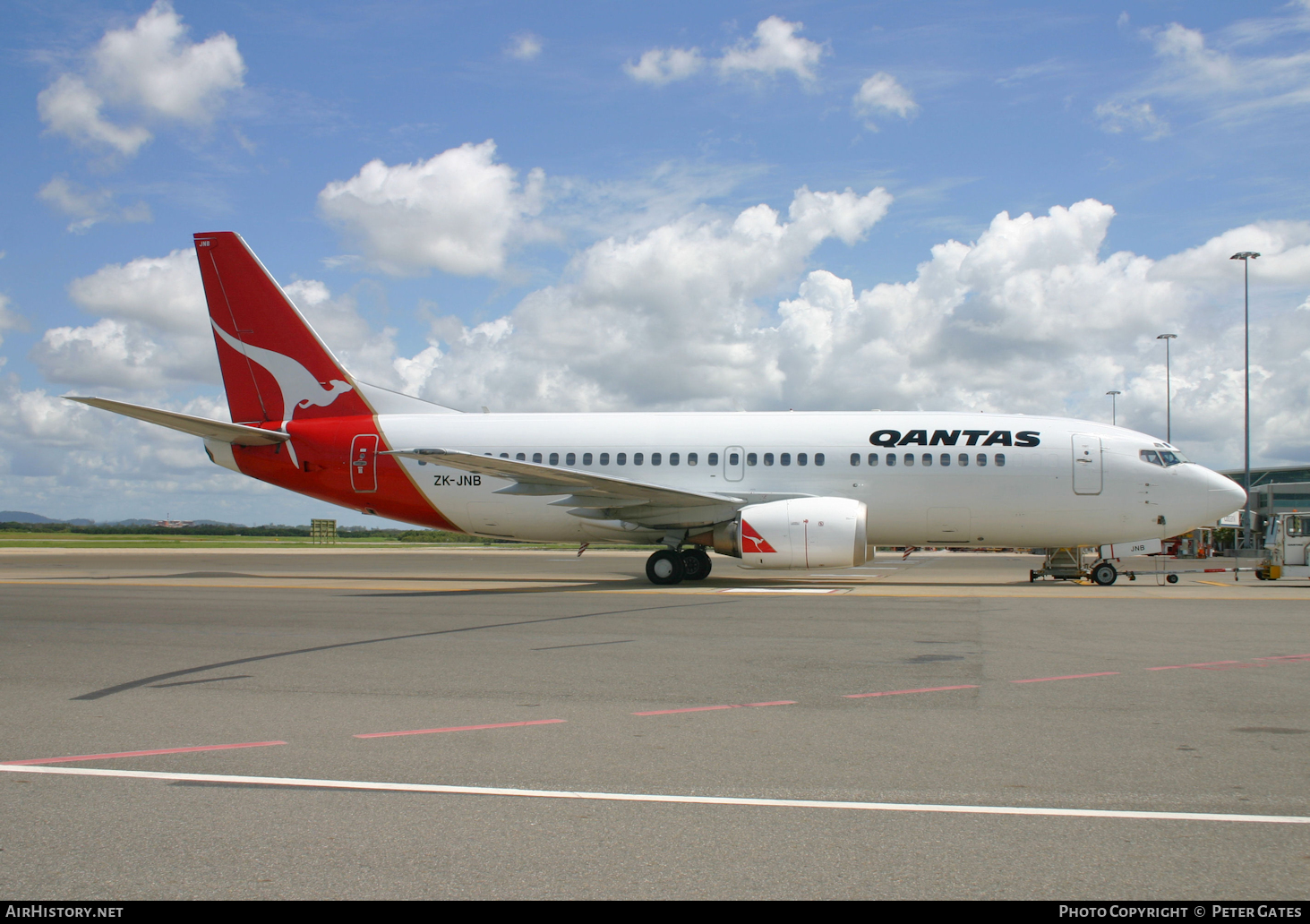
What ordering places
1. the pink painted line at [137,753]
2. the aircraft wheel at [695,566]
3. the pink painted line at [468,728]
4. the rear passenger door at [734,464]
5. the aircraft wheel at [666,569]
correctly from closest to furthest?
the pink painted line at [137,753] < the pink painted line at [468,728] < the aircraft wheel at [666,569] < the aircraft wheel at [695,566] < the rear passenger door at [734,464]

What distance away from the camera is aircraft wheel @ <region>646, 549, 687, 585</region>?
1981cm

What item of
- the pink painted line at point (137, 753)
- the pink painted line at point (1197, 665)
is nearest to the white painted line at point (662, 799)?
the pink painted line at point (137, 753)

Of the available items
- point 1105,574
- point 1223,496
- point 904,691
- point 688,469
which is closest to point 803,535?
point 688,469

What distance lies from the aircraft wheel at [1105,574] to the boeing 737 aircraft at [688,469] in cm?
8

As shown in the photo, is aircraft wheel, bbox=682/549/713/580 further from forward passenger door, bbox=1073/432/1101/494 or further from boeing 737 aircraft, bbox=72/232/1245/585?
forward passenger door, bbox=1073/432/1101/494

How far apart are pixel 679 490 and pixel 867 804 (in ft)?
48.3

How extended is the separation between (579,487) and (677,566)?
281 cm

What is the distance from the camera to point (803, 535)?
18.1m

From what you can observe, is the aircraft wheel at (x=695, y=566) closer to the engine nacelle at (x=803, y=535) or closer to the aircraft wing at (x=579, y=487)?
the aircraft wing at (x=579, y=487)

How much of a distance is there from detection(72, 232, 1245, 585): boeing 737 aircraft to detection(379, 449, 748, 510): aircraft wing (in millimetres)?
64

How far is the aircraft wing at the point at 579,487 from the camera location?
17719 mm

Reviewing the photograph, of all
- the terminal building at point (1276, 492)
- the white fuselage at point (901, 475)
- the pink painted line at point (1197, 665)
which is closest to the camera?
the pink painted line at point (1197, 665)

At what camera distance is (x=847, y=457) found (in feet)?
65.7

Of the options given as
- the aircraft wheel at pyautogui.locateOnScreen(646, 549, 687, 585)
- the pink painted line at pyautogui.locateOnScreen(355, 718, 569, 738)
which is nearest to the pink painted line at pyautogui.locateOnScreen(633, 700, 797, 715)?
the pink painted line at pyautogui.locateOnScreen(355, 718, 569, 738)
